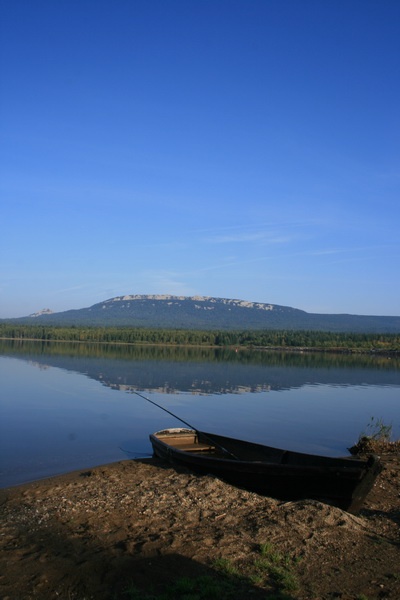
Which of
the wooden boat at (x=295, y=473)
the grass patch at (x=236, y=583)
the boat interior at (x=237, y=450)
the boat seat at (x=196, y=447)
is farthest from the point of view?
the boat seat at (x=196, y=447)

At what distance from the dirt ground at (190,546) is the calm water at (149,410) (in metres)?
4.07

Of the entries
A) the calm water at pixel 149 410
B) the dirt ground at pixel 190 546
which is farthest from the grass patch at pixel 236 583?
the calm water at pixel 149 410

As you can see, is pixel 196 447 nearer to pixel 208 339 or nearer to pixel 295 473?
pixel 295 473

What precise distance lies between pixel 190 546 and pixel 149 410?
57.1 feet

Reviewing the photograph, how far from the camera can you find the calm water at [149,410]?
16703 millimetres

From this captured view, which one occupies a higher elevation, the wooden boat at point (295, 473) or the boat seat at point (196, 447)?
the wooden boat at point (295, 473)

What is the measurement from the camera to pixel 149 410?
2495 cm

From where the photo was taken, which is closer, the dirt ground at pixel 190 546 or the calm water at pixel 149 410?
the dirt ground at pixel 190 546

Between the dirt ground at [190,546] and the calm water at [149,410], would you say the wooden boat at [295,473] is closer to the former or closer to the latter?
the dirt ground at [190,546]

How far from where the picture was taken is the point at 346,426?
2320cm

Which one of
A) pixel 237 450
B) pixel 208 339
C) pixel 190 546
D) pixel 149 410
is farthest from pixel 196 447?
pixel 208 339

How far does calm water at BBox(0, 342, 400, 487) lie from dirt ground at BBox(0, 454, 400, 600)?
13.4 feet

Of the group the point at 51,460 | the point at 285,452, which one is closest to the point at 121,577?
the point at 285,452

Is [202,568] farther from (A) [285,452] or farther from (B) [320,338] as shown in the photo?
(B) [320,338]
